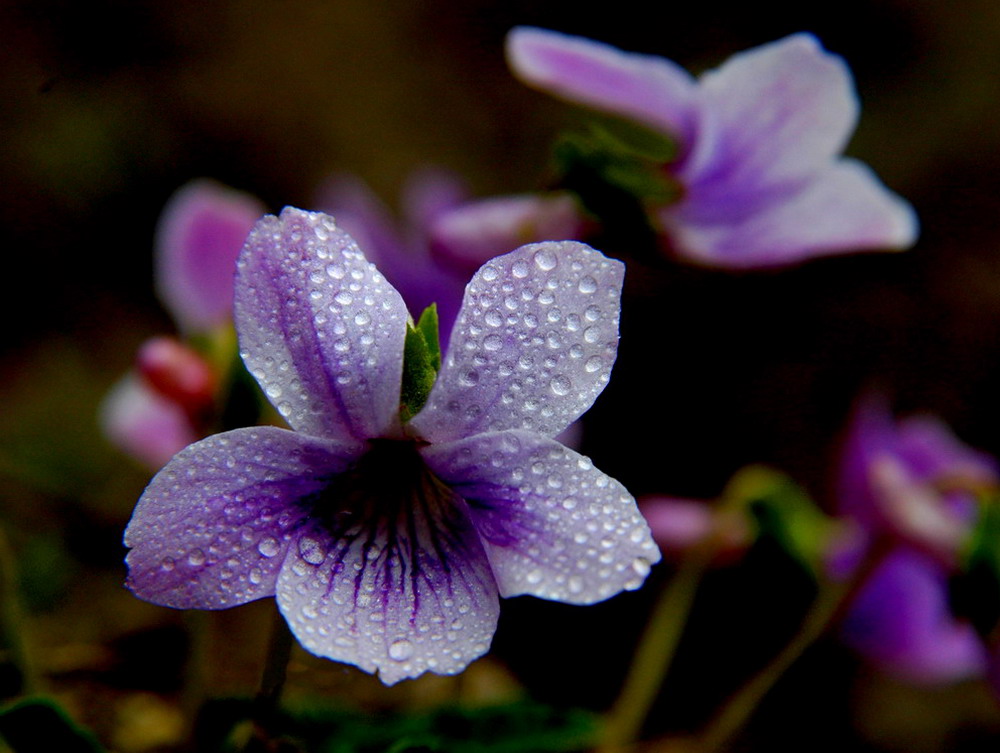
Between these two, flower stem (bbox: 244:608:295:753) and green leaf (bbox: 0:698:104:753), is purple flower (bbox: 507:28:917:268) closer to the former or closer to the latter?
flower stem (bbox: 244:608:295:753)

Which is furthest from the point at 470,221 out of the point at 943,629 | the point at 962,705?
the point at 962,705

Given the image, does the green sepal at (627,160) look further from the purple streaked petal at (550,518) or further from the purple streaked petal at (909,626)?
the purple streaked petal at (909,626)

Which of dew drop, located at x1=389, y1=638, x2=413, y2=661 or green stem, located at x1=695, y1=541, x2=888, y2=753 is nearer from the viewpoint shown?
dew drop, located at x1=389, y1=638, x2=413, y2=661

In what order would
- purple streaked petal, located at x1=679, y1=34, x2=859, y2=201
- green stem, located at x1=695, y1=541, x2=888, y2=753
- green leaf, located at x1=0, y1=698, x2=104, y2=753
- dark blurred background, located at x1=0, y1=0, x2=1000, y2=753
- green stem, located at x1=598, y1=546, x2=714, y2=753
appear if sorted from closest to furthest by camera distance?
green leaf, located at x1=0, y1=698, x2=104, y2=753, purple streaked petal, located at x1=679, y1=34, x2=859, y2=201, green stem, located at x1=695, y1=541, x2=888, y2=753, green stem, located at x1=598, y1=546, x2=714, y2=753, dark blurred background, located at x1=0, y1=0, x2=1000, y2=753

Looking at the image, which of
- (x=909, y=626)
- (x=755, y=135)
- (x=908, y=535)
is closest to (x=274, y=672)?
(x=755, y=135)

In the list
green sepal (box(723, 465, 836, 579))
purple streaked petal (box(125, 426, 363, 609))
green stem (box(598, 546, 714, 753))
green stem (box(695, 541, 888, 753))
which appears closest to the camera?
purple streaked petal (box(125, 426, 363, 609))

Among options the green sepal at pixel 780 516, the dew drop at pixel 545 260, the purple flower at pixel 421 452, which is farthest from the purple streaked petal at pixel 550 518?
the green sepal at pixel 780 516

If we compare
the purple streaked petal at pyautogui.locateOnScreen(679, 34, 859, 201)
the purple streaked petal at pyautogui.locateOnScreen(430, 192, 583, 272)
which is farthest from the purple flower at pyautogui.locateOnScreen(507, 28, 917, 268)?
the purple streaked petal at pyautogui.locateOnScreen(430, 192, 583, 272)

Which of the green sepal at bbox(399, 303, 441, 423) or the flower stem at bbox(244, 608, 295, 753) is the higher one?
the green sepal at bbox(399, 303, 441, 423)
